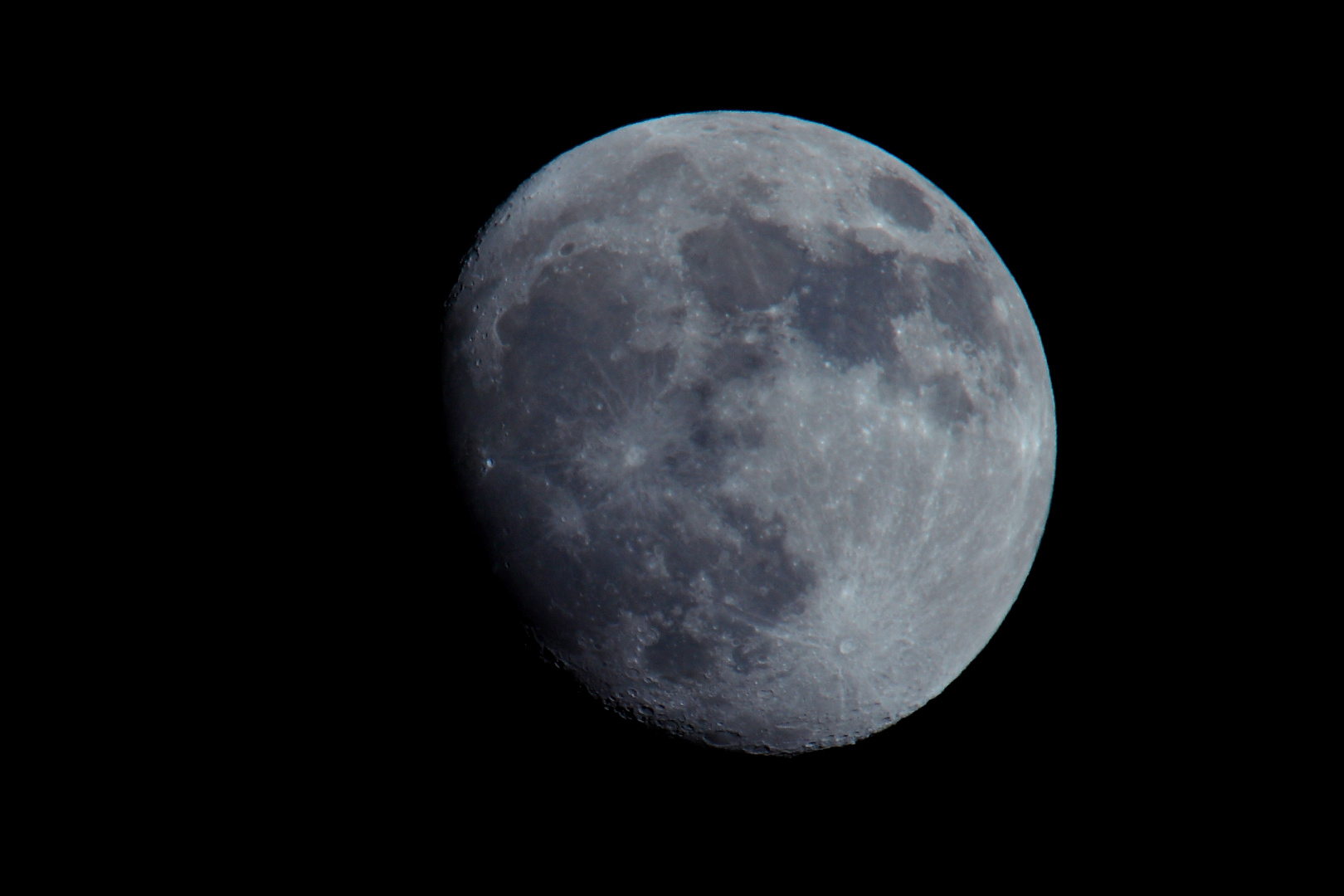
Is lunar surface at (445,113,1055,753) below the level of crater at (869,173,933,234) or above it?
below

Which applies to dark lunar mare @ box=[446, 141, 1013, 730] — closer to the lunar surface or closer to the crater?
the lunar surface

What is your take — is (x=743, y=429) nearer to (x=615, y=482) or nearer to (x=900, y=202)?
(x=615, y=482)

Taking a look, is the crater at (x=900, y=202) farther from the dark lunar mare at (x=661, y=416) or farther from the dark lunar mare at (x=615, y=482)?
the dark lunar mare at (x=615, y=482)

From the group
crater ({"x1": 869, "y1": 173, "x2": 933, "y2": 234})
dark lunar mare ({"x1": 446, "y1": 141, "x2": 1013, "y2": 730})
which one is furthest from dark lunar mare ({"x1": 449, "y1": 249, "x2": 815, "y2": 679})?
crater ({"x1": 869, "y1": 173, "x2": 933, "y2": 234})

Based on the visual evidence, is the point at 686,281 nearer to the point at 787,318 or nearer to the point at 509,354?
the point at 787,318

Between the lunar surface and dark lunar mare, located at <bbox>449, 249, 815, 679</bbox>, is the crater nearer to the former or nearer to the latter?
the lunar surface

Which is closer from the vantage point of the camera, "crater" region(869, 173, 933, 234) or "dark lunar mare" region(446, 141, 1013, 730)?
"dark lunar mare" region(446, 141, 1013, 730)

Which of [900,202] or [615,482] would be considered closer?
[615,482]

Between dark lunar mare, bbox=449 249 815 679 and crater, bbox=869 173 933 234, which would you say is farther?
crater, bbox=869 173 933 234

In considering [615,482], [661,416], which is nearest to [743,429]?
[661,416]
